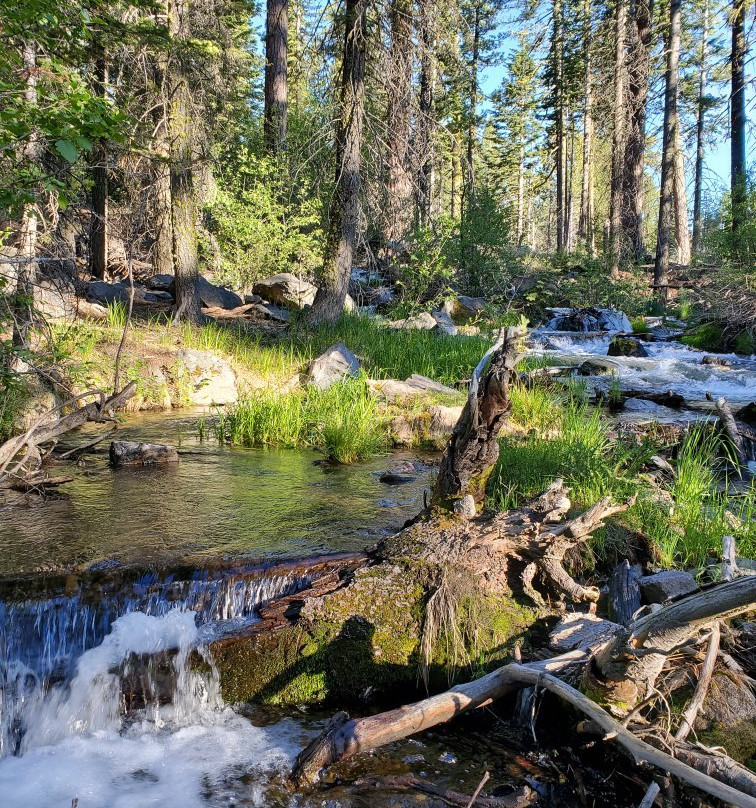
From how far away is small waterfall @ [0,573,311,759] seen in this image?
118 inches

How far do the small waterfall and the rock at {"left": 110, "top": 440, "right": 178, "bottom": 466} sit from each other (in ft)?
7.92

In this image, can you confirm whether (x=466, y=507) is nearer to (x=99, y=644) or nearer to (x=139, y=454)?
(x=99, y=644)

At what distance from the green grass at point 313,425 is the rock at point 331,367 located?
120 cm

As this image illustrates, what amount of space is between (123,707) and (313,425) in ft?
13.7

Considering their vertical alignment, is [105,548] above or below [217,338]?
below

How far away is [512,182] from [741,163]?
116ft

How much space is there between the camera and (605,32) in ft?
80.4

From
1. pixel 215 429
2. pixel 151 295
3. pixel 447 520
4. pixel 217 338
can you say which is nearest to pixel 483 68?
pixel 151 295

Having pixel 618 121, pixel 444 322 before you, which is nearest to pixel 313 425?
pixel 444 322

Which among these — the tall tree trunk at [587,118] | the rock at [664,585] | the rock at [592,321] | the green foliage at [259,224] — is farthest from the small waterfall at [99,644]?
the tall tree trunk at [587,118]

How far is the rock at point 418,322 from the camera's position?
12.6m

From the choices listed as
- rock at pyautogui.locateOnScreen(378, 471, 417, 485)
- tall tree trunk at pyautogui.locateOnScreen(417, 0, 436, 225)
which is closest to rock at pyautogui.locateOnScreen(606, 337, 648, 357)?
tall tree trunk at pyautogui.locateOnScreen(417, 0, 436, 225)

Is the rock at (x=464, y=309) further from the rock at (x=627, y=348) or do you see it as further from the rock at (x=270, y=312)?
the rock at (x=270, y=312)

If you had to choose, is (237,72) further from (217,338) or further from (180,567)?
(180,567)
